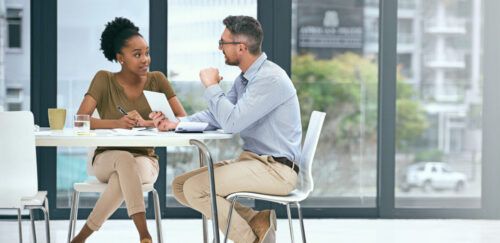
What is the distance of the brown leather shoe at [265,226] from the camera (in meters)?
3.73

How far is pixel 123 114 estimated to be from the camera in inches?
170

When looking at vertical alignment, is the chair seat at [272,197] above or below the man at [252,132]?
below

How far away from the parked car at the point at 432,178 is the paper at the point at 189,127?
2.96m

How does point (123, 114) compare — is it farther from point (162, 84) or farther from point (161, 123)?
point (161, 123)

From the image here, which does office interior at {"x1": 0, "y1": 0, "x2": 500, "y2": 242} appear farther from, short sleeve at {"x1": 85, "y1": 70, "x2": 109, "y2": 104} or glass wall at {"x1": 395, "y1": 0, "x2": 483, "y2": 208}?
short sleeve at {"x1": 85, "y1": 70, "x2": 109, "y2": 104}

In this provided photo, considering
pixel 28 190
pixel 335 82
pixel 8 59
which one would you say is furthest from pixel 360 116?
pixel 28 190

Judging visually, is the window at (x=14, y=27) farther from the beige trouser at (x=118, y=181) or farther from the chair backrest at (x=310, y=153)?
the chair backrest at (x=310, y=153)

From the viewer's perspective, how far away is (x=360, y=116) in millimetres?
6395

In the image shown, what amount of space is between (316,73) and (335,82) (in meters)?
0.15

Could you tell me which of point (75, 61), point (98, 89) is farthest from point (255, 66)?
point (75, 61)

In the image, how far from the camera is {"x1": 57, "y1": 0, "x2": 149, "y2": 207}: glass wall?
621 centimetres

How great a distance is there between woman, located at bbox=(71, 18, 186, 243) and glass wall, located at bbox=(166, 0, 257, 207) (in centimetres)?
171

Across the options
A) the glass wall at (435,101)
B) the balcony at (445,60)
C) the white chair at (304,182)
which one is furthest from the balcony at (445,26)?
the white chair at (304,182)

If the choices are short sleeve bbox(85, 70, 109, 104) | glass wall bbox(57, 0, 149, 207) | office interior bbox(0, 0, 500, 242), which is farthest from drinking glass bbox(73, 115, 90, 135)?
glass wall bbox(57, 0, 149, 207)
